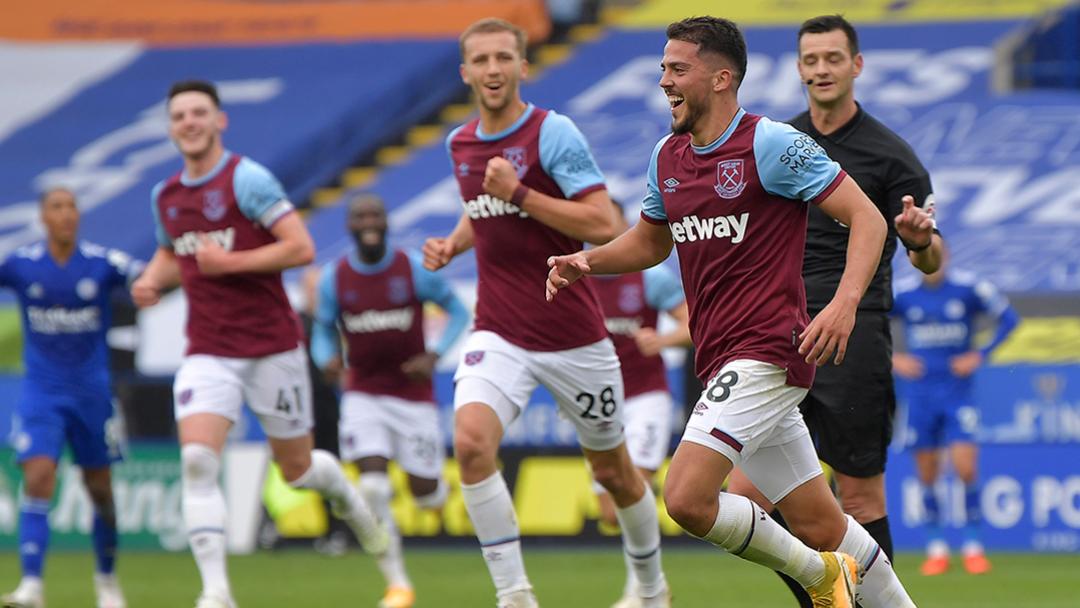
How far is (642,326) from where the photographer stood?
39.0ft

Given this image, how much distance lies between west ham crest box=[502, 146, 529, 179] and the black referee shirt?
142 cm

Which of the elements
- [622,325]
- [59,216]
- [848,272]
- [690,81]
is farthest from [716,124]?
[59,216]

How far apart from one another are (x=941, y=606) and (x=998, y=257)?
10.6 meters

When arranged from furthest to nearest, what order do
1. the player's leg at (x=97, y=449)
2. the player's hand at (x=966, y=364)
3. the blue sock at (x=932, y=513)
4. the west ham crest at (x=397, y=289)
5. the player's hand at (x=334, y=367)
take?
the player's hand at (x=966, y=364) → the blue sock at (x=932, y=513) → the player's hand at (x=334, y=367) → the west ham crest at (x=397, y=289) → the player's leg at (x=97, y=449)

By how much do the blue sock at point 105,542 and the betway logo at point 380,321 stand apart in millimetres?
2320

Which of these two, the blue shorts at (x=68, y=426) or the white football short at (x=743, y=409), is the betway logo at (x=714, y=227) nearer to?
the white football short at (x=743, y=409)

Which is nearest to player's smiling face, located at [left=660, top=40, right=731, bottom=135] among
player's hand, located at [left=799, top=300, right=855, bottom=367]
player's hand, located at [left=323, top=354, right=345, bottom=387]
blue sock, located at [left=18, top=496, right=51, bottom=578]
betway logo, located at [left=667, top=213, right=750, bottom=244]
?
betway logo, located at [left=667, top=213, right=750, bottom=244]

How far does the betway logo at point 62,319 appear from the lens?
11.3 meters

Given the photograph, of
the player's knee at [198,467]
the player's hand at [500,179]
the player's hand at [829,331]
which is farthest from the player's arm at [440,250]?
the player's hand at [829,331]

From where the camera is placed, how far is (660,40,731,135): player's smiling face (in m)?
6.71

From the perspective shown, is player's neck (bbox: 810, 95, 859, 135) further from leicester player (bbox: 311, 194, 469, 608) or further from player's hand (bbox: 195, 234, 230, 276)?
leicester player (bbox: 311, 194, 469, 608)

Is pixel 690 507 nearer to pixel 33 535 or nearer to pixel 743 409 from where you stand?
pixel 743 409

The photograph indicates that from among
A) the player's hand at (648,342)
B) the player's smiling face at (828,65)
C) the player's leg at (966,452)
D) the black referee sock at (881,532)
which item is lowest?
the player's leg at (966,452)

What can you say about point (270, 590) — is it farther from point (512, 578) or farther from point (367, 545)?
point (512, 578)
